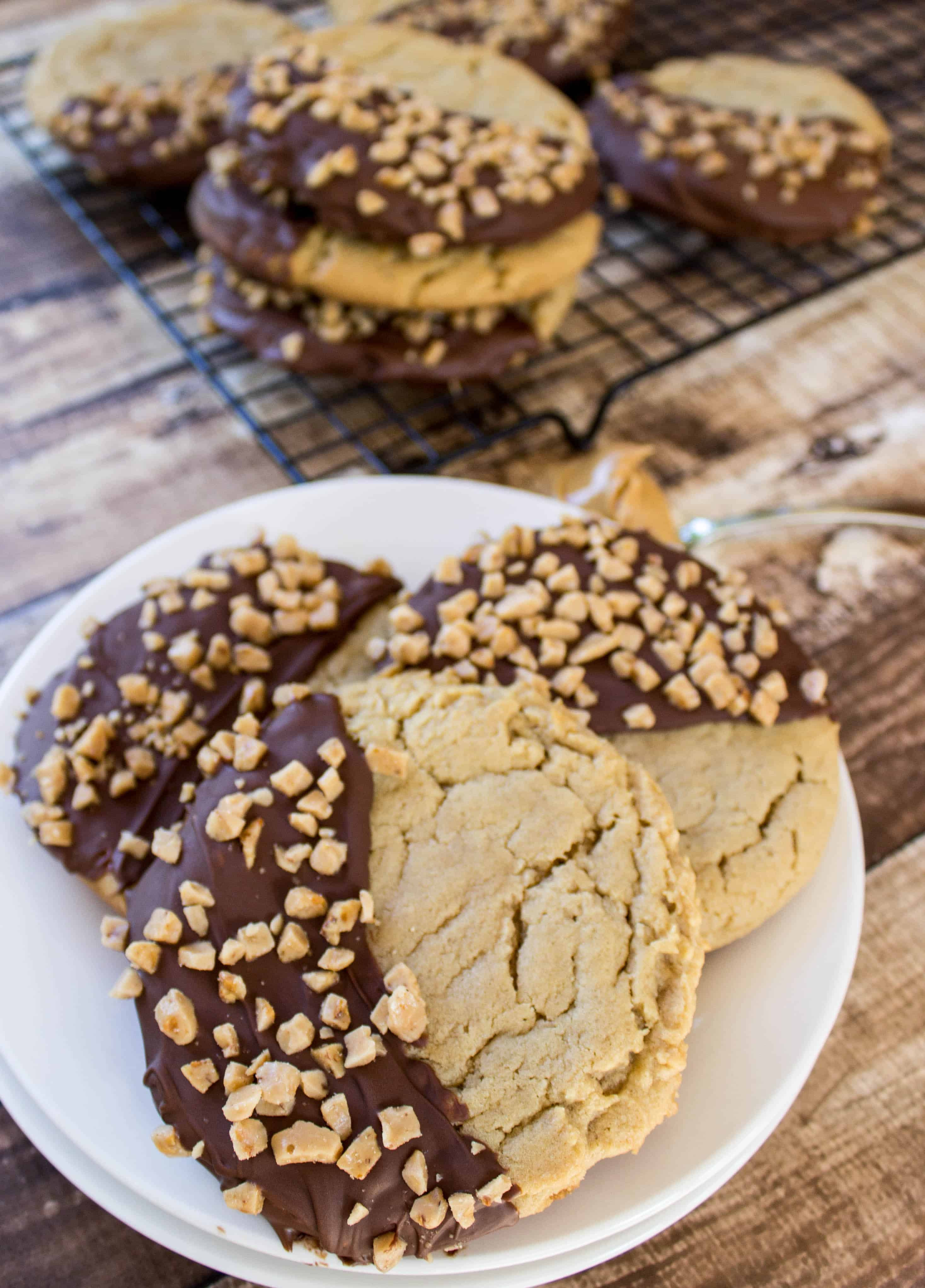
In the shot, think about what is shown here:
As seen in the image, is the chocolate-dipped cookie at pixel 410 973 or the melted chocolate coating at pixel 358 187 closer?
the chocolate-dipped cookie at pixel 410 973

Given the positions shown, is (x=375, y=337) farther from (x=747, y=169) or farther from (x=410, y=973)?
Result: (x=410, y=973)

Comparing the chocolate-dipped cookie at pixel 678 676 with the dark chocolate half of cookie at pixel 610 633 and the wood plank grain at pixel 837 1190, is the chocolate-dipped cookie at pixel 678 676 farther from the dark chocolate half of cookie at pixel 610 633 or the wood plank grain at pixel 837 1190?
the wood plank grain at pixel 837 1190

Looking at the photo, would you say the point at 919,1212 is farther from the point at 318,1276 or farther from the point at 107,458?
the point at 107,458

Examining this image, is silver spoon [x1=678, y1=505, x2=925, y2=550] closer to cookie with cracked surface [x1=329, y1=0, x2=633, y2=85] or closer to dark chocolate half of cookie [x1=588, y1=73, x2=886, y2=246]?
dark chocolate half of cookie [x1=588, y1=73, x2=886, y2=246]

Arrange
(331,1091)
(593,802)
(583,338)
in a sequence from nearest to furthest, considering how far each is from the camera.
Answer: (331,1091)
(593,802)
(583,338)

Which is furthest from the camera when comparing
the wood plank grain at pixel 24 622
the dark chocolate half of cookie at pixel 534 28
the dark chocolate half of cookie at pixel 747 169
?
the dark chocolate half of cookie at pixel 534 28

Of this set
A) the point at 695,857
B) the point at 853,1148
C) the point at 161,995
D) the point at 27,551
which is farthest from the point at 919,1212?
the point at 27,551

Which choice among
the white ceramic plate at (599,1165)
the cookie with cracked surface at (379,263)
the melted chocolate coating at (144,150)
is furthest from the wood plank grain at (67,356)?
the white ceramic plate at (599,1165)
